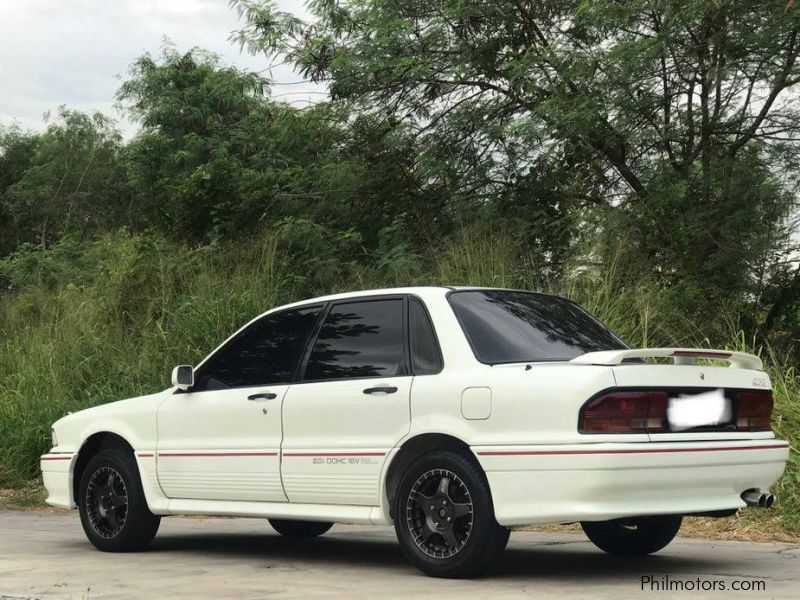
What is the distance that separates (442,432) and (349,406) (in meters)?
0.81

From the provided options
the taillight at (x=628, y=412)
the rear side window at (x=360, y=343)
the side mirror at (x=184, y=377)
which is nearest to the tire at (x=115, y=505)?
the side mirror at (x=184, y=377)

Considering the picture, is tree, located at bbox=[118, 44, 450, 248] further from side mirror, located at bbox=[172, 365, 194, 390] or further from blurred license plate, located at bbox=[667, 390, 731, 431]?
blurred license plate, located at bbox=[667, 390, 731, 431]

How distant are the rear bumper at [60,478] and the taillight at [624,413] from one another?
4.42 metres

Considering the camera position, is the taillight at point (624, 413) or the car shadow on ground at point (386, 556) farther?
the car shadow on ground at point (386, 556)

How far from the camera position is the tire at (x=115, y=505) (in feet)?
28.8

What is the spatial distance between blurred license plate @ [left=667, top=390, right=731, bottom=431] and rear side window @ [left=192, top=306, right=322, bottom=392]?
2566 mm

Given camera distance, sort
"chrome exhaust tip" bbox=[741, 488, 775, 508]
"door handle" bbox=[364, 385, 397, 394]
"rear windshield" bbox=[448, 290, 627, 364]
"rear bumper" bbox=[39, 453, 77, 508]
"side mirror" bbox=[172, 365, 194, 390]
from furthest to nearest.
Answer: "rear bumper" bbox=[39, 453, 77, 508]
"side mirror" bbox=[172, 365, 194, 390]
"door handle" bbox=[364, 385, 397, 394]
"rear windshield" bbox=[448, 290, 627, 364]
"chrome exhaust tip" bbox=[741, 488, 775, 508]

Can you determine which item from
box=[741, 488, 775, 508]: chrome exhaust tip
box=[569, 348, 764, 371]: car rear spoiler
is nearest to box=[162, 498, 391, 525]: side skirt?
box=[569, 348, 764, 371]: car rear spoiler

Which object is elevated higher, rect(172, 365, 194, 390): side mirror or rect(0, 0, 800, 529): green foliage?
rect(0, 0, 800, 529): green foliage

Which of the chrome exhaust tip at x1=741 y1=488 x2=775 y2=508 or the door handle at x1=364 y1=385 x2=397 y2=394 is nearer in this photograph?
the chrome exhaust tip at x1=741 y1=488 x2=775 y2=508

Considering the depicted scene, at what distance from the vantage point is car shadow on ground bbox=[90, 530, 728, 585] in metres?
7.42

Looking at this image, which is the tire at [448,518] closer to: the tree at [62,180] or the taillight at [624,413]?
the taillight at [624,413]

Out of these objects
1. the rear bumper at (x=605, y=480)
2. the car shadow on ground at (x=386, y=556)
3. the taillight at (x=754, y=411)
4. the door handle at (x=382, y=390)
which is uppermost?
the door handle at (x=382, y=390)

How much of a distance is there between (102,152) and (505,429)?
38435 millimetres
